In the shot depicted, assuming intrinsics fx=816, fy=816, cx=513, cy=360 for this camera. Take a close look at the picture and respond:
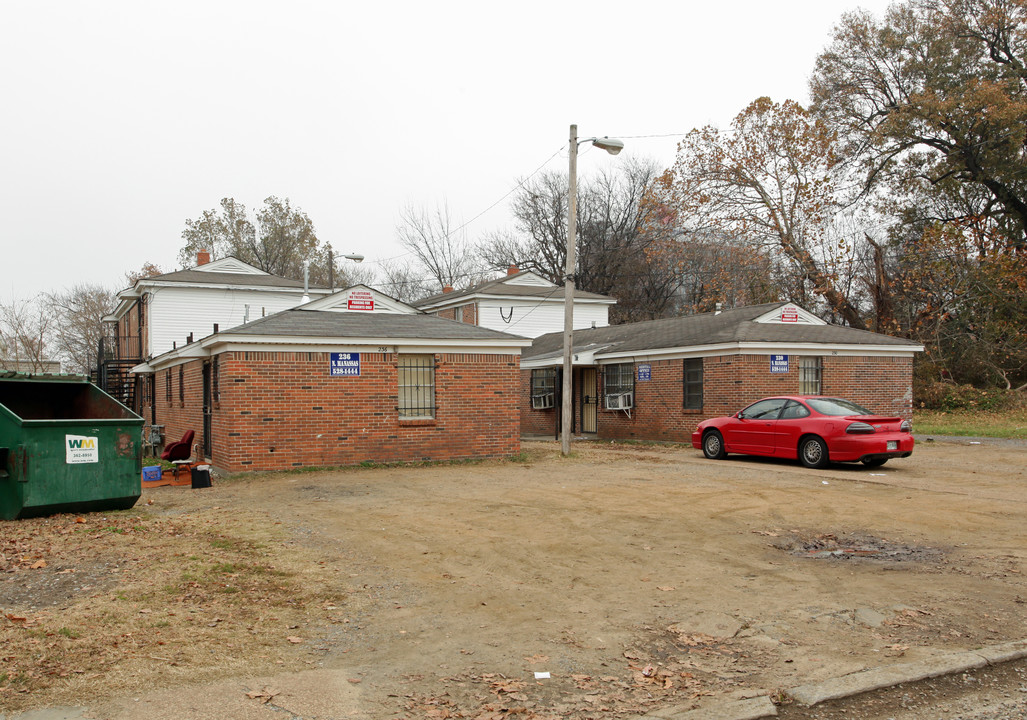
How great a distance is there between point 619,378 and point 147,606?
775 inches

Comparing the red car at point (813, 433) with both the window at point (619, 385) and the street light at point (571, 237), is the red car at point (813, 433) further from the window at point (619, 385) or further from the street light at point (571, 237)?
the window at point (619, 385)

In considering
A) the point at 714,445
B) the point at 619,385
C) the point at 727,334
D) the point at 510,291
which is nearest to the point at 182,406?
the point at 619,385

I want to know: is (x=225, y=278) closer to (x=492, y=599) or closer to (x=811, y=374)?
(x=811, y=374)

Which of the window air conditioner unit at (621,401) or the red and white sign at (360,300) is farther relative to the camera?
the window air conditioner unit at (621,401)

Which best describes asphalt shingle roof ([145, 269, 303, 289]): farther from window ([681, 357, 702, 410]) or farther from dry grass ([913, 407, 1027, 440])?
dry grass ([913, 407, 1027, 440])

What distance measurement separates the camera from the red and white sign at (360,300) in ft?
62.1

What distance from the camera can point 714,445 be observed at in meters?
17.8

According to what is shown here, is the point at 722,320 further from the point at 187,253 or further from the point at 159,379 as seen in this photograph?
the point at 187,253

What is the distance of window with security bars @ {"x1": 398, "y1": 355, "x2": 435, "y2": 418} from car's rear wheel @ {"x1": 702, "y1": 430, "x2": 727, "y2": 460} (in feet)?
19.9

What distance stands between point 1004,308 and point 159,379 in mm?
31428

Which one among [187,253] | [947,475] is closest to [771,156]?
[947,475]

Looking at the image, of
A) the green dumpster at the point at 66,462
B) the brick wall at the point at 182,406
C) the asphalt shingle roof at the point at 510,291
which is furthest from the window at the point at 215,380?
the asphalt shingle roof at the point at 510,291

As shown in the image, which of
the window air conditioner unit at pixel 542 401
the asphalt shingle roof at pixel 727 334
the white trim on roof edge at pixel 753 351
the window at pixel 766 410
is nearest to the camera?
the window at pixel 766 410

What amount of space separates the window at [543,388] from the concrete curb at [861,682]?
70.7 ft
